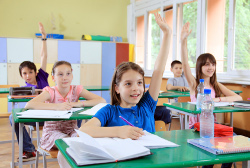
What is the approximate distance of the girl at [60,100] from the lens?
2.25 m

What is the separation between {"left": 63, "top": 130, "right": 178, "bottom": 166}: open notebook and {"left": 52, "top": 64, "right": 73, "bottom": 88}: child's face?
145 cm

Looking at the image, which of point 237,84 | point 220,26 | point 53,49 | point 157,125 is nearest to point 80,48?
point 53,49

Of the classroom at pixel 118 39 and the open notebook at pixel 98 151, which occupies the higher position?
the classroom at pixel 118 39

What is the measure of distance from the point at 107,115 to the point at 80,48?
5545 millimetres

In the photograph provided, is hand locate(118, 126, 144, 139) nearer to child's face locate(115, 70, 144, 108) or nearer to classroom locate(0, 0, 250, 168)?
child's face locate(115, 70, 144, 108)

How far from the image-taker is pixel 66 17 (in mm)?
7105

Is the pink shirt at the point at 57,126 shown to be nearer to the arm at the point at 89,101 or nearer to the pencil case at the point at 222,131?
the arm at the point at 89,101

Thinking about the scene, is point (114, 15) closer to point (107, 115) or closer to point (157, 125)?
point (157, 125)

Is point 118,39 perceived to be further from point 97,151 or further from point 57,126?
point 97,151

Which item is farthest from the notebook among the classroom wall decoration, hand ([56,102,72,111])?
the classroom wall decoration

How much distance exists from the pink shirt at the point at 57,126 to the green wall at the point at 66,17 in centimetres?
464

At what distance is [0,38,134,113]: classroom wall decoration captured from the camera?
20.3ft

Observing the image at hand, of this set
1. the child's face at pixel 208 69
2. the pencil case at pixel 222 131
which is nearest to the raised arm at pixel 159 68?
the pencil case at pixel 222 131

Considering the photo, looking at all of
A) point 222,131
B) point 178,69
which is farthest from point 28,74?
point 222,131
